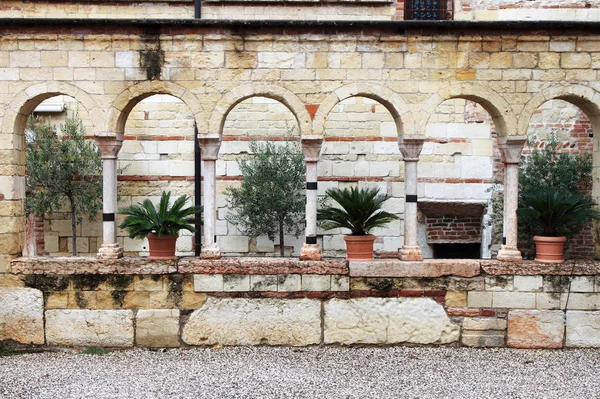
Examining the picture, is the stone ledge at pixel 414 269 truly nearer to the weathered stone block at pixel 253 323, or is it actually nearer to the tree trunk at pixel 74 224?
the weathered stone block at pixel 253 323

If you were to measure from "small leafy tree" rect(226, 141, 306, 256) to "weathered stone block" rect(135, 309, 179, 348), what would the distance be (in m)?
3.43

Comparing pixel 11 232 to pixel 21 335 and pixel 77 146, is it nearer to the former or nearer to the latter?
pixel 21 335

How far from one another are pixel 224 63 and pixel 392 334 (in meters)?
3.64

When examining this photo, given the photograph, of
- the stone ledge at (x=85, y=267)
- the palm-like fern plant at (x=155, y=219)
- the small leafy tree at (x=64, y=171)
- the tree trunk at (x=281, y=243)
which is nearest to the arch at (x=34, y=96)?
the palm-like fern plant at (x=155, y=219)

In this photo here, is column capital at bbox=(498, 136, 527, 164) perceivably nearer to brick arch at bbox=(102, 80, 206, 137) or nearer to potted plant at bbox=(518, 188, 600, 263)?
potted plant at bbox=(518, 188, 600, 263)

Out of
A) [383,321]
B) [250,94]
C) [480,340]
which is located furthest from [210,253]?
[480,340]

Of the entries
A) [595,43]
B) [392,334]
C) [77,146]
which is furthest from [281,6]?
[392,334]

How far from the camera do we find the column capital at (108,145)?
275 inches

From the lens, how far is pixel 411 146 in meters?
7.12

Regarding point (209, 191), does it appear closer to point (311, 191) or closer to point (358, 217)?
point (311, 191)

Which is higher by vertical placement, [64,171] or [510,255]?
[64,171]

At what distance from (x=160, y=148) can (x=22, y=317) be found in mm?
4278

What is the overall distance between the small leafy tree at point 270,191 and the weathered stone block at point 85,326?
11.8ft

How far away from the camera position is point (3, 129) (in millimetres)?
6949
